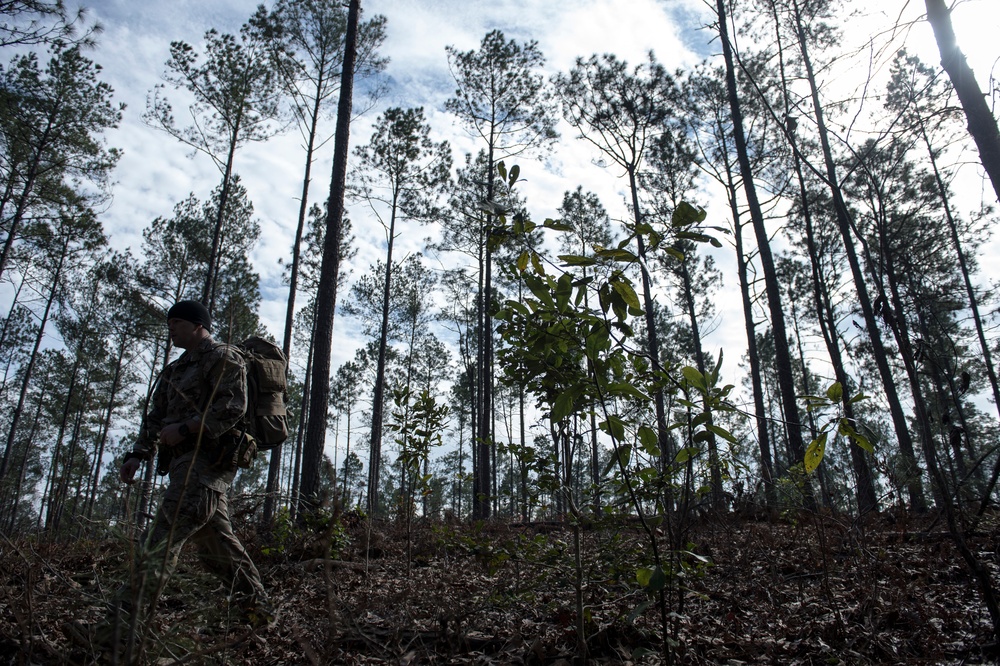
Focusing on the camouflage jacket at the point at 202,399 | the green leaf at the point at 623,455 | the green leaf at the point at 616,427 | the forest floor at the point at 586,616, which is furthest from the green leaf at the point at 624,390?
the camouflage jacket at the point at 202,399

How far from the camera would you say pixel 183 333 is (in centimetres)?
292

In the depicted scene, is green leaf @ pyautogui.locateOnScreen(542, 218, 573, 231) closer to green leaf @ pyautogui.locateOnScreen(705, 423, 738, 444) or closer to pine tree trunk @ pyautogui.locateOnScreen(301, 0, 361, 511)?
green leaf @ pyautogui.locateOnScreen(705, 423, 738, 444)


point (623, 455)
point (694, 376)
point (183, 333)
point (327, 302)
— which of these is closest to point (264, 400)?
point (183, 333)

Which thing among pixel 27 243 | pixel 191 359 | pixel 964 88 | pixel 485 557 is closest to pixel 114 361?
pixel 27 243

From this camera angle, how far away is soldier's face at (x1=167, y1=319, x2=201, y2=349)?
2.90m

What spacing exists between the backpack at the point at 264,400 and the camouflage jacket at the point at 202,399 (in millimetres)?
235

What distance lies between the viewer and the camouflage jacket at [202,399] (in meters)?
2.64

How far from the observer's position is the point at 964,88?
3.47 metres

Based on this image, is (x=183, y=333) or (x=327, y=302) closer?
(x=183, y=333)

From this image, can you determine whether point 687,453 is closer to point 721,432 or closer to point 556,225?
point 721,432

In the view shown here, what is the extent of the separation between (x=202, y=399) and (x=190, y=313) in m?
0.52

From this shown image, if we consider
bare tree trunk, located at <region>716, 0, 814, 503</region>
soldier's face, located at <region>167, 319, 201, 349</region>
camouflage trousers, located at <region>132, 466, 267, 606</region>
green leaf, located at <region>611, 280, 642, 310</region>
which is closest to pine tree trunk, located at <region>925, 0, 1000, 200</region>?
green leaf, located at <region>611, 280, 642, 310</region>

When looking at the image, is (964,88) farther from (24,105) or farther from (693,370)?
(24,105)

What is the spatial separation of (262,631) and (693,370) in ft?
8.30
